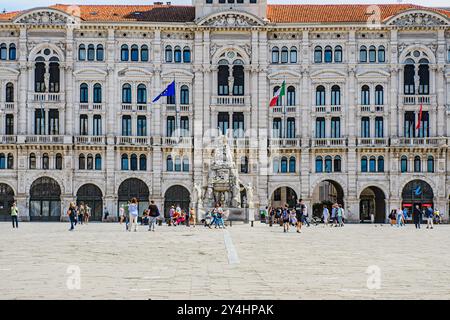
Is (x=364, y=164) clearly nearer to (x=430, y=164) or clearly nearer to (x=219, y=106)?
(x=430, y=164)

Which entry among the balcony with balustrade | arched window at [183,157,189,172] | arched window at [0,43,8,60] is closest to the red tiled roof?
arched window at [0,43,8,60]

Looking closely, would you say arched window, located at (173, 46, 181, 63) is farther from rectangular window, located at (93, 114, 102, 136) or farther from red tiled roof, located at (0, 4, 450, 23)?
rectangular window, located at (93, 114, 102, 136)

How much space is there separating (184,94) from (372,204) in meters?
24.0

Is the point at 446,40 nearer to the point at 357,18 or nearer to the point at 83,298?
the point at 357,18

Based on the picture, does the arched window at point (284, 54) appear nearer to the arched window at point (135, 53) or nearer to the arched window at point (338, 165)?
the arched window at point (338, 165)

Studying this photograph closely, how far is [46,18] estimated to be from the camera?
8412 centimetres

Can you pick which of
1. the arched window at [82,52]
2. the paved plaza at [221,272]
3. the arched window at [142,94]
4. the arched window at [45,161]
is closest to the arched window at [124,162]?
the arched window at [142,94]

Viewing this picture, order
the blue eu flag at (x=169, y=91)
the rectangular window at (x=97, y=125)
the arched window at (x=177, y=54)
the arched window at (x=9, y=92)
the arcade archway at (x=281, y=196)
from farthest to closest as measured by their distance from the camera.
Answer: the arcade archway at (x=281, y=196)
the arched window at (x=177, y=54)
the rectangular window at (x=97, y=125)
the arched window at (x=9, y=92)
the blue eu flag at (x=169, y=91)

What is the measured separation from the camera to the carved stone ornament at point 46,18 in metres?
83.8

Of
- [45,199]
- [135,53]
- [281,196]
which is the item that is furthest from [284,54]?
[45,199]

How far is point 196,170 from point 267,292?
67.0 metres

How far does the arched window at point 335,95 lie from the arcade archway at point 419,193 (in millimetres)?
10361

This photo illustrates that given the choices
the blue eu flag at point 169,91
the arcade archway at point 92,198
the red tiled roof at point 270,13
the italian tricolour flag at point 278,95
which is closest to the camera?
the blue eu flag at point 169,91

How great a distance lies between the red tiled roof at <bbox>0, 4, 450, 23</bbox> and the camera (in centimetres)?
8606
